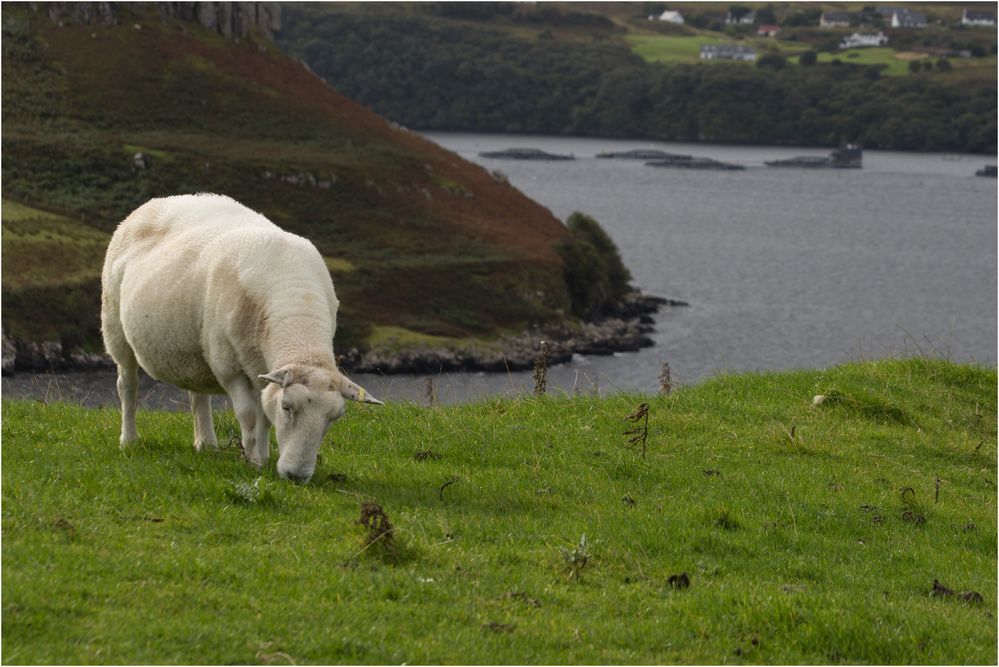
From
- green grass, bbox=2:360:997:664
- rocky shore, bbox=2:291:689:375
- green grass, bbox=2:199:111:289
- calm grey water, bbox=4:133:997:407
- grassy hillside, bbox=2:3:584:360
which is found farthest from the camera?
grassy hillside, bbox=2:3:584:360

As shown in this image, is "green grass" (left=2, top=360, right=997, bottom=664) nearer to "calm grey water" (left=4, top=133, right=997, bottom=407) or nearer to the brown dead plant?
the brown dead plant

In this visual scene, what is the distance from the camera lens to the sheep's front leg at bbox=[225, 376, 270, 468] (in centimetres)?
1219

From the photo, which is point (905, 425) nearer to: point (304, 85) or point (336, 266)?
point (336, 266)

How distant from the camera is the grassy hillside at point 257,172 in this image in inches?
4008

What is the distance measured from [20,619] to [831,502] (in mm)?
8331

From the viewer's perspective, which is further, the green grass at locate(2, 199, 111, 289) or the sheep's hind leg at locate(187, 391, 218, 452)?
the green grass at locate(2, 199, 111, 289)

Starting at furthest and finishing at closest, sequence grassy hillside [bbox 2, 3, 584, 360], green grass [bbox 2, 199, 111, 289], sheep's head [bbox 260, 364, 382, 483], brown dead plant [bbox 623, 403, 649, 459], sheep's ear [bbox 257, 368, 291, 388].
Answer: grassy hillside [bbox 2, 3, 584, 360] → green grass [bbox 2, 199, 111, 289] → brown dead plant [bbox 623, 403, 649, 459] → sheep's head [bbox 260, 364, 382, 483] → sheep's ear [bbox 257, 368, 291, 388]

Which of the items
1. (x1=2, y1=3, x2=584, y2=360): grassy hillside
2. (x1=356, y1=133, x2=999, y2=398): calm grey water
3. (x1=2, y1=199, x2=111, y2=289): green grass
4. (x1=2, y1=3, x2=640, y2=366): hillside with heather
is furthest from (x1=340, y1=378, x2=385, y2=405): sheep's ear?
(x1=2, y1=3, x2=584, y2=360): grassy hillside

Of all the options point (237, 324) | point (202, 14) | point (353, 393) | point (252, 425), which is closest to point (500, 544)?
point (353, 393)

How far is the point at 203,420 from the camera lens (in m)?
13.4

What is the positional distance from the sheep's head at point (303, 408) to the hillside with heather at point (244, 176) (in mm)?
74967

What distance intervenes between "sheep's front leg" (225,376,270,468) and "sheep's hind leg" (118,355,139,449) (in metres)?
1.28

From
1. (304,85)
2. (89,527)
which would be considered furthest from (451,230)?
(89,527)

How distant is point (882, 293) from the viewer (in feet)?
422
